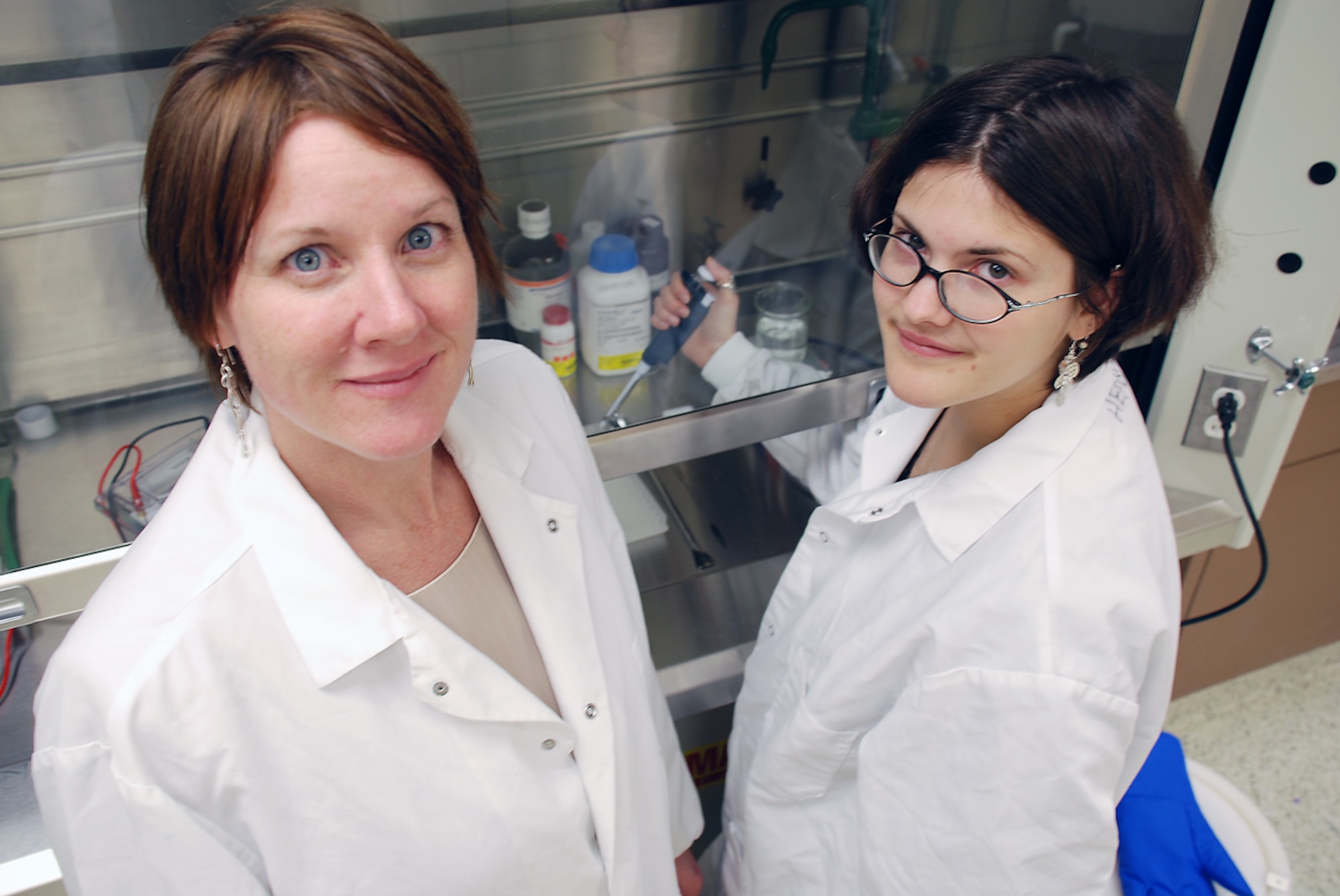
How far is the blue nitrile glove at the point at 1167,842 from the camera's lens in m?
1.10

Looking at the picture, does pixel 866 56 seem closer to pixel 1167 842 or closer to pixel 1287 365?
pixel 1287 365

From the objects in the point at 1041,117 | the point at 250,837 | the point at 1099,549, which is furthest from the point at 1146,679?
the point at 250,837

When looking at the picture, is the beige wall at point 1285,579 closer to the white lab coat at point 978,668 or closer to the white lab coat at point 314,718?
the white lab coat at point 978,668

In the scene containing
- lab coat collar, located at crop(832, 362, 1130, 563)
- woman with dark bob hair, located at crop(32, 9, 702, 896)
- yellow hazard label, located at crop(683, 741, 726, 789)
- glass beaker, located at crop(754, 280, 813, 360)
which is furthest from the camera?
yellow hazard label, located at crop(683, 741, 726, 789)

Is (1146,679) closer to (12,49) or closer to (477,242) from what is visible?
(477,242)

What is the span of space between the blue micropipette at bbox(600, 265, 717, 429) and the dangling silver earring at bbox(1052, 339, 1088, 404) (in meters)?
0.55

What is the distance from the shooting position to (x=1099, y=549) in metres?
0.86

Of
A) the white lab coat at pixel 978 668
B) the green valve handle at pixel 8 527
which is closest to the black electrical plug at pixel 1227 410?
the white lab coat at pixel 978 668

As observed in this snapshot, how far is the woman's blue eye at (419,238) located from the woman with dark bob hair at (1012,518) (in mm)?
459

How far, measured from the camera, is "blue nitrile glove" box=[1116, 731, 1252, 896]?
3.60ft

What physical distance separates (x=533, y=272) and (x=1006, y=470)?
27.8 inches

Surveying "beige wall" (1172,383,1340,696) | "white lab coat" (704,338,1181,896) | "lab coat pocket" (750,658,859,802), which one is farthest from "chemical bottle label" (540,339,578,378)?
"beige wall" (1172,383,1340,696)

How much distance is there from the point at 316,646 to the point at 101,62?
0.69 metres

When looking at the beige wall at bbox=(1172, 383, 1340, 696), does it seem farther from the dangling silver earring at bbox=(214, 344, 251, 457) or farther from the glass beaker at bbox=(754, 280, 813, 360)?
the dangling silver earring at bbox=(214, 344, 251, 457)
